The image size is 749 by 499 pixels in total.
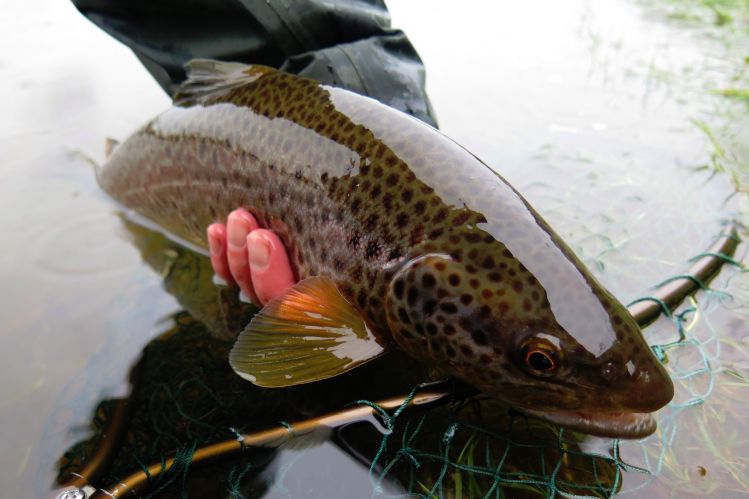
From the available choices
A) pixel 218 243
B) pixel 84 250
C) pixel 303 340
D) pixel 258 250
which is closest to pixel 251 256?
pixel 258 250

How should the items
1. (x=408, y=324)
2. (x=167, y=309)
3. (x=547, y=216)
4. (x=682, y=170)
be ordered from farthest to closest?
(x=682, y=170)
(x=547, y=216)
(x=167, y=309)
(x=408, y=324)

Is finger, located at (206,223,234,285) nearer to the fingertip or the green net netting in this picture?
the fingertip

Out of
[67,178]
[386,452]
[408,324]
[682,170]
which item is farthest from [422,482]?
[67,178]

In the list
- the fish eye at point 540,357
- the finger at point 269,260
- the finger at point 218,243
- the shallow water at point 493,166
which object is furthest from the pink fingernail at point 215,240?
the fish eye at point 540,357

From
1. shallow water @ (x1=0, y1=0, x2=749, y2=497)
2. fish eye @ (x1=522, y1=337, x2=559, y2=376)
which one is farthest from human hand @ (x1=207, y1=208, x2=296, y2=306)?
fish eye @ (x1=522, y1=337, x2=559, y2=376)

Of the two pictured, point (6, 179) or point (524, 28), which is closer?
point (6, 179)

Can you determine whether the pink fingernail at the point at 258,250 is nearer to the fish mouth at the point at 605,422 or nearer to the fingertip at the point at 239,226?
the fingertip at the point at 239,226

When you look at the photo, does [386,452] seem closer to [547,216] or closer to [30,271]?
[547,216]
